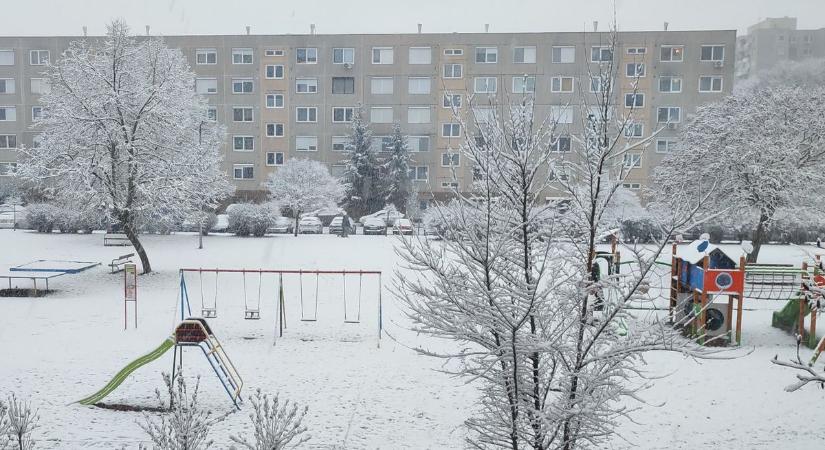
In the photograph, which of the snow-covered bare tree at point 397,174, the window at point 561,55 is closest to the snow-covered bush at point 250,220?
the snow-covered bare tree at point 397,174

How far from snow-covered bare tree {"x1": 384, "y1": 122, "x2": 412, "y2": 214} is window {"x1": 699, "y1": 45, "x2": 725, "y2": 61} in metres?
23.6

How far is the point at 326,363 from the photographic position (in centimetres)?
1220

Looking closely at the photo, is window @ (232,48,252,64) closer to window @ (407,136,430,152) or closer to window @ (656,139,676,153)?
window @ (407,136,430,152)

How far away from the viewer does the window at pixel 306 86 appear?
161 feet

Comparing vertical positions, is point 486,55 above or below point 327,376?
above

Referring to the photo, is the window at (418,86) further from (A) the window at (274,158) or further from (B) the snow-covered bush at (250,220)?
(B) the snow-covered bush at (250,220)

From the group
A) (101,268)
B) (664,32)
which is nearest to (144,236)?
(101,268)

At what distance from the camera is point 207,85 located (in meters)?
49.3

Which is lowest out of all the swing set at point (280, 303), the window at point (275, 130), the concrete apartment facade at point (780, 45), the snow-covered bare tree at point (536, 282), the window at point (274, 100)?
the swing set at point (280, 303)

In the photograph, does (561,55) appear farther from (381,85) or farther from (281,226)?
(281,226)

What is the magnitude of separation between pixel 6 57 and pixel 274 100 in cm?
2274

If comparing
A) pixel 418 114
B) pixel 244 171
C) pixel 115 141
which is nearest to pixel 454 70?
pixel 418 114

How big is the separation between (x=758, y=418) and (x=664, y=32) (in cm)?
4277

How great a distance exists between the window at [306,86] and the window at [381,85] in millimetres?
4549
